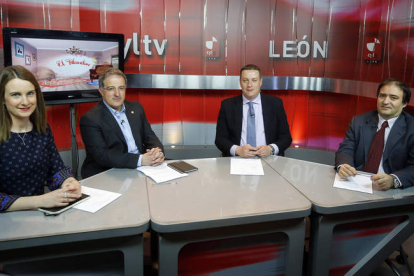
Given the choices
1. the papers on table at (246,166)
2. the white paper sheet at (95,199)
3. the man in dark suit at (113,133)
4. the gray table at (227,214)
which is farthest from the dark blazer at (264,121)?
the white paper sheet at (95,199)

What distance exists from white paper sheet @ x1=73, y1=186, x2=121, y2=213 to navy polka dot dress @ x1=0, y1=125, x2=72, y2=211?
284 millimetres

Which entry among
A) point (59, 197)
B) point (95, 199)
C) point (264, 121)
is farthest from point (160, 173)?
point (264, 121)

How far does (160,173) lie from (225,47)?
246 cm

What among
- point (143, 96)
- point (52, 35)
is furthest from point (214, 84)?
point (52, 35)

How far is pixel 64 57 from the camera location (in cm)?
325

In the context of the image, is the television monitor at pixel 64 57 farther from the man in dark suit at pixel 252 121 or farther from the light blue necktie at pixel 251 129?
the light blue necktie at pixel 251 129

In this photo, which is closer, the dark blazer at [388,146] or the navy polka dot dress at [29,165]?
the navy polka dot dress at [29,165]

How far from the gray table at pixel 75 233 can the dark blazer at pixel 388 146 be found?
139 cm

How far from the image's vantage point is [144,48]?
12.9ft

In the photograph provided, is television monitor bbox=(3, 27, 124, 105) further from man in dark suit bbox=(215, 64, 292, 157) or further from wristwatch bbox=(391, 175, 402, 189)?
wristwatch bbox=(391, 175, 402, 189)

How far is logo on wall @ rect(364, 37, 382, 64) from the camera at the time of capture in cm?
346

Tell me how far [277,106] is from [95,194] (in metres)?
1.83

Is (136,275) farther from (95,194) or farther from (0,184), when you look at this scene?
(0,184)

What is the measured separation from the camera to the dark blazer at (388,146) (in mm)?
2073
